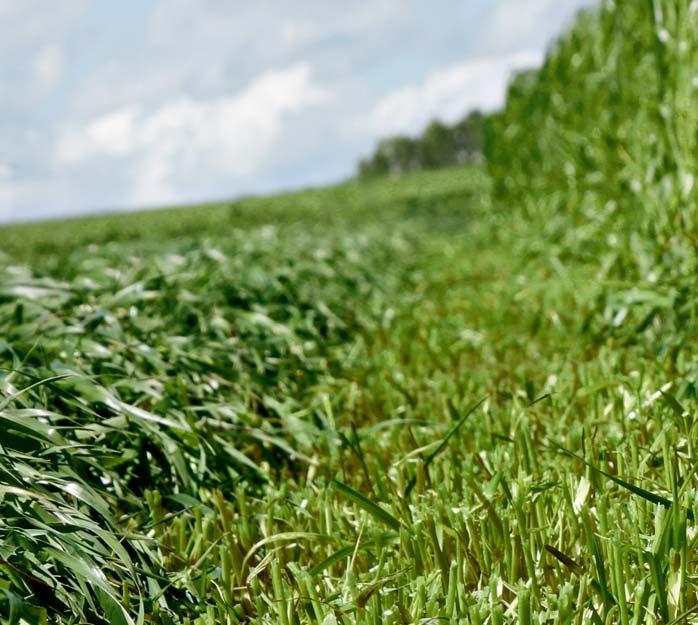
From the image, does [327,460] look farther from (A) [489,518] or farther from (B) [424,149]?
(B) [424,149]

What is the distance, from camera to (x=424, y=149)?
248ft

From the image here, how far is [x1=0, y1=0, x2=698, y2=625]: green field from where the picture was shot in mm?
1229

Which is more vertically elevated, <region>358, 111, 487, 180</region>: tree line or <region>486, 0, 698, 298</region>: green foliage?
<region>358, 111, 487, 180</region>: tree line

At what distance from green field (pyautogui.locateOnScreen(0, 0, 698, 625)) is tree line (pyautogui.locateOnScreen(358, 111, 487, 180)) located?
70.3 metres

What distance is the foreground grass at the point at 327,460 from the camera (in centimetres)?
121

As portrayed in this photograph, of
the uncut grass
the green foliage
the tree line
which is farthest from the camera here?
the tree line

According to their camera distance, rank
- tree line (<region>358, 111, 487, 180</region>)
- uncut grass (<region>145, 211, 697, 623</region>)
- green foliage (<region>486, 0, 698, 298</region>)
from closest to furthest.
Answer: uncut grass (<region>145, 211, 697, 623</region>) < green foliage (<region>486, 0, 698, 298</region>) < tree line (<region>358, 111, 487, 180</region>)

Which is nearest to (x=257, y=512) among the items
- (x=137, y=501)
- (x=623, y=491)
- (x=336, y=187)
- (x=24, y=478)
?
(x=137, y=501)

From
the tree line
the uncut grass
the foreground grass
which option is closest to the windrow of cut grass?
the foreground grass

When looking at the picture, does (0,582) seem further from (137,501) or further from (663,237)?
(663,237)

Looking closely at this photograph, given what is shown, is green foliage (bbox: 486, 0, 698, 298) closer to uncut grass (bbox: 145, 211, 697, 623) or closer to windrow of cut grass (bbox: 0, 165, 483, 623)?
uncut grass (bbox: 145, 211, 697, 623)

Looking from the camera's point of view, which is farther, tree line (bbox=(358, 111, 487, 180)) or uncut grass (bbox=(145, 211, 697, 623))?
tree line (bbox=(358, 111, 487, 180))

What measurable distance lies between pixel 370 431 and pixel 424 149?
76.7 metres

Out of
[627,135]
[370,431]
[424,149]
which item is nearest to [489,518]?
[370,431]
